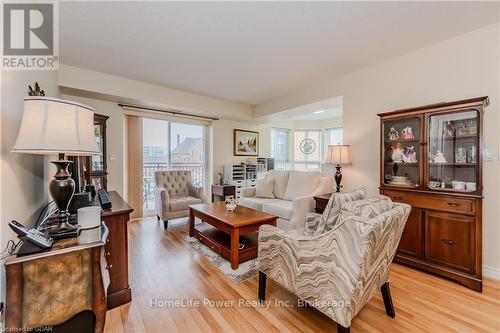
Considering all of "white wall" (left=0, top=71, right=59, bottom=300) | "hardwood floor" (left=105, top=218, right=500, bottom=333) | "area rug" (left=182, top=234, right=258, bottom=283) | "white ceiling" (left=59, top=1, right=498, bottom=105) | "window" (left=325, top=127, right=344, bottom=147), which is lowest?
"hardwood floor" (left=105, top=218, right=500, bottom=333)

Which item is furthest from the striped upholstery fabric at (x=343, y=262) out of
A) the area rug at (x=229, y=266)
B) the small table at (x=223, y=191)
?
the small table at (x=223, y=191)

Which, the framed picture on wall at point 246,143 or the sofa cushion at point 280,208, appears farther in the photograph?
the framed picture on wall at point 246,143

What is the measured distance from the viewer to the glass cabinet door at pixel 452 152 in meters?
2.14

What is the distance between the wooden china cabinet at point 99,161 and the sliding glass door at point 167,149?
98 cm

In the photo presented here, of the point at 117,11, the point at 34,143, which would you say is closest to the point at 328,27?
the point at 117,11

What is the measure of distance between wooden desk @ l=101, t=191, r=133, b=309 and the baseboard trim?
11.3 ft

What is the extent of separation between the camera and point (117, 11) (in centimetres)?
192

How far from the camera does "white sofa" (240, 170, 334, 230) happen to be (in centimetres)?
307

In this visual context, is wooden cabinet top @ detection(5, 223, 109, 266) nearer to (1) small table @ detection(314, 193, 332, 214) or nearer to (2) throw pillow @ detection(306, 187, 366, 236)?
(2) throw pillow @ detection(306, 187, 366, 236)

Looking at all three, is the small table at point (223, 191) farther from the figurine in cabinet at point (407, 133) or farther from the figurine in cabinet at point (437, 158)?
the figurine in cabinet at point (437, 158)

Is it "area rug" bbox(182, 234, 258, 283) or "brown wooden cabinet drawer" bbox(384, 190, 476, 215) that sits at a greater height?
"brown wooden cabinet drawer" bbox(384, 190, 476, 215)

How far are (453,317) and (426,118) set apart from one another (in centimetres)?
182

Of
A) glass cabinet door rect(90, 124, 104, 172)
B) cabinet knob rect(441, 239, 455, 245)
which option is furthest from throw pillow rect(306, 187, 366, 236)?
glass cabinet door rect(90, 124, 104, 172)

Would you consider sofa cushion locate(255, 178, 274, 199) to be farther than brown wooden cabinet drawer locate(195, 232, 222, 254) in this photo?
Yes
